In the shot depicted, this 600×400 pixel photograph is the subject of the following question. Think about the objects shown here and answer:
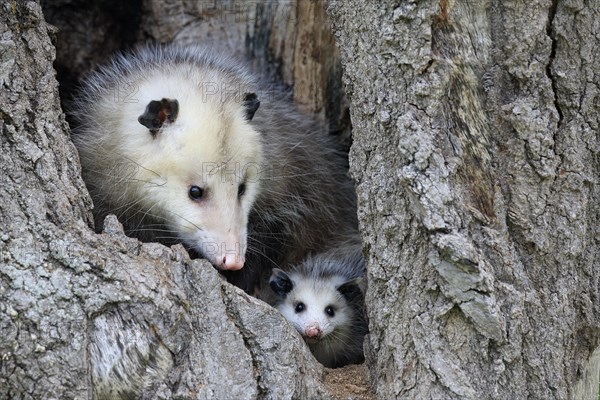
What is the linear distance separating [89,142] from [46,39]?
26.5 inches

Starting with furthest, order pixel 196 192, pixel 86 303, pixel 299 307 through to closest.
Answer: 1. pixel 299 307
2. pixel 196 192
3. pixel 86 303

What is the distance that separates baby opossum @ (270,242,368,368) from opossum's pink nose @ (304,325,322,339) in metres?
0.08

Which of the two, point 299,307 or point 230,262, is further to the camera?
point 299,307

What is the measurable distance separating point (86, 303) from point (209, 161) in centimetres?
74

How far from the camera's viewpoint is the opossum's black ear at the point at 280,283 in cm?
296

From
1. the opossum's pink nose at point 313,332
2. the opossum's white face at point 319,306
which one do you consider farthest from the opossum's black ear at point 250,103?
the opossum's pink nose at point 313,332

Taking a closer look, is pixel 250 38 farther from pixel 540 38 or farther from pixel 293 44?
pixel 540 38

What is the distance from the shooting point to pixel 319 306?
115 inches

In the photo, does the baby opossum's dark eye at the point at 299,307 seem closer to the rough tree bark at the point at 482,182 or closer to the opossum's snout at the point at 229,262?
the opossum's snout at the point at 229,262

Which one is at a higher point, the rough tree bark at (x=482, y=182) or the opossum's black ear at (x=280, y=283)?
the rough tree bark at (x=482, y=182)

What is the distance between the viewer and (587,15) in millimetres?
2033

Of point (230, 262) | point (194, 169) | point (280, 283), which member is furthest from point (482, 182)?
point (280, 283)

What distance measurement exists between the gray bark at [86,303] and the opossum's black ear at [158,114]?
37cm

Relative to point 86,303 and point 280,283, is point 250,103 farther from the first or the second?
point 86,303
